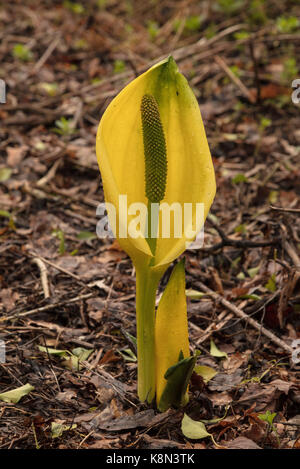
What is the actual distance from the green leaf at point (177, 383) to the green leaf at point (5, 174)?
210cm

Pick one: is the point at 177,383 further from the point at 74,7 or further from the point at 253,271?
the point at 74,7

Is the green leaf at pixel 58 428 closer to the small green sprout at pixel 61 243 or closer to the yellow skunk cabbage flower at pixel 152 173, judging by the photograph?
the yellow skunk cabbage flower at pixel 152 173

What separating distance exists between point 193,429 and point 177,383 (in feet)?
0.48

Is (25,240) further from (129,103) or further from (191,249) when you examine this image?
(129,103)

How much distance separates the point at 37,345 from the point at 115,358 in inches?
12.1

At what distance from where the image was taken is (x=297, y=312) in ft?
7.75

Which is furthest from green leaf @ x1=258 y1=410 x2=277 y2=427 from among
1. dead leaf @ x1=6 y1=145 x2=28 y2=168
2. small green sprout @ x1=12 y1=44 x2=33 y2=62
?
small green sprout @ x1=12 y1=44 x2=33 y2=62

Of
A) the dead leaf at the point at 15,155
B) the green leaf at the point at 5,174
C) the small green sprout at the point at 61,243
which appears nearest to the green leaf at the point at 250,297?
the small green sprout at the point at 61,243

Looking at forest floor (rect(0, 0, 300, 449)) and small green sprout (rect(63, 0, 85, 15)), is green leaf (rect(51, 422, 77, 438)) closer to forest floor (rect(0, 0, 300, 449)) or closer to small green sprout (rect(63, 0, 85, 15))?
forest floor (rect(0, 0, 300, 449))

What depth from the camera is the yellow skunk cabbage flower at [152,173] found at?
5.13 ft

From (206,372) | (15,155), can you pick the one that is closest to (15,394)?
(206,372)

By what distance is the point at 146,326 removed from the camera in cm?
176

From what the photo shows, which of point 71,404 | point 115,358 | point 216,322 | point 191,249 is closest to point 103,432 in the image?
point 71,404

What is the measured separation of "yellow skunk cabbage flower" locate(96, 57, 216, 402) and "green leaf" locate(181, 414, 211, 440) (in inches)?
7.9
